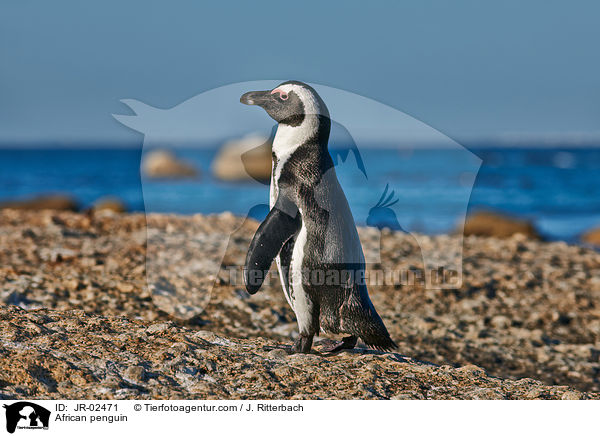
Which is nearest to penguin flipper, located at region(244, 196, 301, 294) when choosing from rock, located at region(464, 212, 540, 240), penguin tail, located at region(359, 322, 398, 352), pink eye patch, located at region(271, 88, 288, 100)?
pink eye patch, located at region(271, 88, 288, 100)

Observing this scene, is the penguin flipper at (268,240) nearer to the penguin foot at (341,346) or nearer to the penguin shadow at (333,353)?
the penguin shadow at (333,353)

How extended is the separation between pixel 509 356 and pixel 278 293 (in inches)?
96.9

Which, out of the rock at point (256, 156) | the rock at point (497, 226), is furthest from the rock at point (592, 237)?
the rock at point (256, 156)

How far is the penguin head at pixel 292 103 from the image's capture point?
14.5 ft

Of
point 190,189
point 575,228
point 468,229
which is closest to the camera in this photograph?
point 468,229

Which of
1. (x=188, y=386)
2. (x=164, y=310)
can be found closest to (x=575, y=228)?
(x=164, y=310)

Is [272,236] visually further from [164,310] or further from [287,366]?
[164,310]

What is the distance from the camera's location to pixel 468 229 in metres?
15.6

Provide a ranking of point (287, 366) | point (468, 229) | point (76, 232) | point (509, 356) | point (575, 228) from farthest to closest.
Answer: point (575, 228) → point (468, 229) → point (76, 232) → point (509, 356) → point (287, 366)

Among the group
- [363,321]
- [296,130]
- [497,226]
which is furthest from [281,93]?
[497,226]

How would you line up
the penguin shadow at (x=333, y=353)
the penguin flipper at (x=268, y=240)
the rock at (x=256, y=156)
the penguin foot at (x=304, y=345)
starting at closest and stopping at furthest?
the penguin flipper at (x=268, y=240) < the penguin foot at (x=304, y=345) < the penguin shadow at (x=333, y=353) < the rock at (x=256, y=156)
